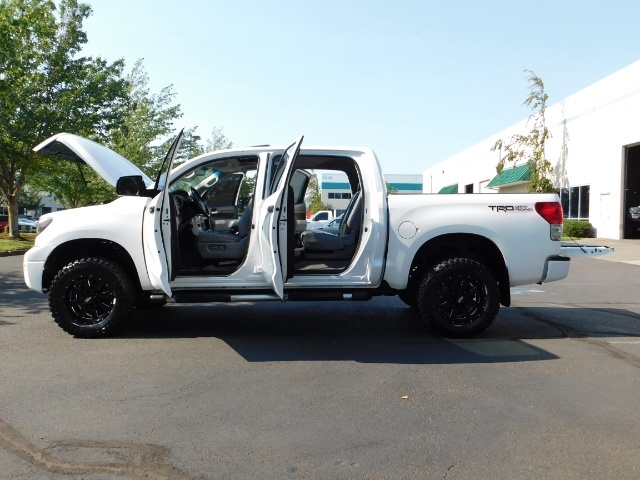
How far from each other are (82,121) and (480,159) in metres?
30.8

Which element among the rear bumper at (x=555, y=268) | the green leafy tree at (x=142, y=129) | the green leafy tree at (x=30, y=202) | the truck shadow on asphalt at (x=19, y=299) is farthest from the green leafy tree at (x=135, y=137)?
the green leafy tree at (x=30, y=202)

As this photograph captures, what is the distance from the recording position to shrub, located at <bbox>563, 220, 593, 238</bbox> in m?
28.1

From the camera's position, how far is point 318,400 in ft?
14.2

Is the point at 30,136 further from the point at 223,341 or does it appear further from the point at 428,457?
the point at 428,457

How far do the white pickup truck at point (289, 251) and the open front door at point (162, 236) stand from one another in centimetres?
2

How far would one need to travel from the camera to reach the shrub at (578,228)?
28.1 metres

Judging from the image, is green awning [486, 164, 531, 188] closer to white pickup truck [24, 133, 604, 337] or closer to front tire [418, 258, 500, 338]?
white pickup truck [24, 133, 604, 337]

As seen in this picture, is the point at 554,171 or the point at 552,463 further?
the point at 554,171

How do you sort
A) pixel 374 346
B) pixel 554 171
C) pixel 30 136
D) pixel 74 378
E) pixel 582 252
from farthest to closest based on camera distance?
1. pixel 554 171
2. pixel 30 136
3. pixel 582 252
4. pixel 374 346
5. pixel 74 378

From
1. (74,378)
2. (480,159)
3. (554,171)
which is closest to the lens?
(74,378)

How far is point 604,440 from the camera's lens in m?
3.62

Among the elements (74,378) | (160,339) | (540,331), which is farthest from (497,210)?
(74,378)

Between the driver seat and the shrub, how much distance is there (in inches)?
976

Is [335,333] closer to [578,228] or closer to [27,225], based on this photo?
[578,228]
